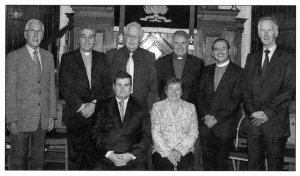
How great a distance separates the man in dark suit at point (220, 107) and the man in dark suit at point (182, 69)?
159 mm

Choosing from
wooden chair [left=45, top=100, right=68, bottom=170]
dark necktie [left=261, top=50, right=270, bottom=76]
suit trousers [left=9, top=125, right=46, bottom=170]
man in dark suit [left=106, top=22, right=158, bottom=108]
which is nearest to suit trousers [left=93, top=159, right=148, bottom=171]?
suit trousers [left=9, top=125, right=46, bottom=170]

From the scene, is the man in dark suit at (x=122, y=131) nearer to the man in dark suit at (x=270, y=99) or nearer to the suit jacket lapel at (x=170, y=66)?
the suit jacket lapel at (x=170, y=66)

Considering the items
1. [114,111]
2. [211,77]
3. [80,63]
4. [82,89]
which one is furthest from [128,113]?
[211,77]

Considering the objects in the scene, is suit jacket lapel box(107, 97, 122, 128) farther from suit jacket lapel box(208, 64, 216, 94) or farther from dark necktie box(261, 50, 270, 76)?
dark necktie box(261, 50, 270, 76)

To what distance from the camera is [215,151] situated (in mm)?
3428

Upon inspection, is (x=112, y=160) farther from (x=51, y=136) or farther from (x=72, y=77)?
(x=51, y=136)

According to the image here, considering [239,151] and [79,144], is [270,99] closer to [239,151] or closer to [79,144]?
[239,151]

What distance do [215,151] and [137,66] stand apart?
1.07 metres

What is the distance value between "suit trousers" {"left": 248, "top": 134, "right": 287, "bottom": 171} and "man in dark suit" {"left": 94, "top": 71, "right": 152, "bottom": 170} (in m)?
0.89

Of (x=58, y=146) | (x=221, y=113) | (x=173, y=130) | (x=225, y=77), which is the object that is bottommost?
(x=58, y=146)

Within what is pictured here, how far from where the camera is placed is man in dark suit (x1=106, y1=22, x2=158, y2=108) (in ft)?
11.6

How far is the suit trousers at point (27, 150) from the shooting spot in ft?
10.5

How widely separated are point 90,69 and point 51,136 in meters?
1.00

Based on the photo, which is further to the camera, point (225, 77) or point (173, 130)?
point (225, 77)
